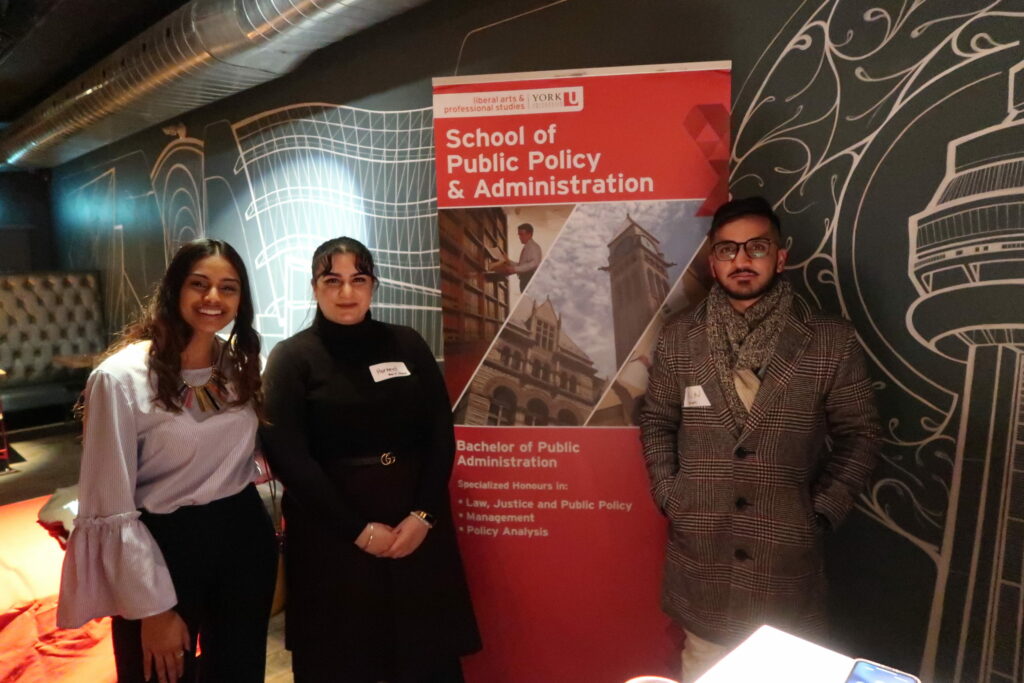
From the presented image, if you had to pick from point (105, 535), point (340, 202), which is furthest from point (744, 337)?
point (340, 202)

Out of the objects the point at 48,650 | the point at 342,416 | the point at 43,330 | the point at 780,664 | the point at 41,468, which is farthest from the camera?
the point at 43,330

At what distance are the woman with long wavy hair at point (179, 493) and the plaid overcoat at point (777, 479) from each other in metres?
1.16

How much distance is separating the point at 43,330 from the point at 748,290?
6704 millimetres

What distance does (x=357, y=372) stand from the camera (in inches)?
67.7

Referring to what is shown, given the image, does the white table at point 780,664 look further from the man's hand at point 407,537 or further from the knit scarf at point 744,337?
the man's hand at point 407,537

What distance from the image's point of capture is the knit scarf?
154cm

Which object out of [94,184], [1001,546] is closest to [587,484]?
[1001,546]

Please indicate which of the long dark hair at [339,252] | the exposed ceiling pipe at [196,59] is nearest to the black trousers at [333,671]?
the long dark hair at [339,252]

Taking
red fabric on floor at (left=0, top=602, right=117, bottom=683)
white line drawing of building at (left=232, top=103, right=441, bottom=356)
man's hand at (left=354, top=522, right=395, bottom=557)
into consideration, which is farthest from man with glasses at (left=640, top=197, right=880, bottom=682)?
red fabric on floor at (left=0, top=602, right=117, bottom=683)

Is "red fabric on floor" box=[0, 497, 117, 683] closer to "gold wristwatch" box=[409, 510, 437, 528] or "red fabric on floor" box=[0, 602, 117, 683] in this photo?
"red fabric on floor" box=[0, 602, 117, 683]

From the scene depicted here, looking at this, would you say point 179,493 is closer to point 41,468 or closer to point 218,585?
point 218,585

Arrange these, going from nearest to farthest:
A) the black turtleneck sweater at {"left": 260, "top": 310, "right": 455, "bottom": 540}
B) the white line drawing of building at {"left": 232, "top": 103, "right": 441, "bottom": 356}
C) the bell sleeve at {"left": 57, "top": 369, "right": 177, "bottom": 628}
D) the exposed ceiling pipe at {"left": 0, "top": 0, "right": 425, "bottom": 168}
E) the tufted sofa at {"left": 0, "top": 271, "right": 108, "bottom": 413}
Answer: the bell sleeve at {"left": 57, "top": 369, "right": 177, "bottom": 628}
the black turtleneck sweater at {"left": 260, "top": 310, "right": 455, "bottom": 540}
the exposed ceiling pipe at {"left": 0, "top": 0, "right": 425, "bottom": 168}
the white line drawing of building at {"left": 232, "top": 103, "right": 441, "bottom": 356}
the tufted sofa at {"left": 0, "top": 271, "right": 108, "bottom": 413}

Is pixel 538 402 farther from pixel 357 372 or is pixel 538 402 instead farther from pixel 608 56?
pixel 608 56

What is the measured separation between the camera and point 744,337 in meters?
1.58
